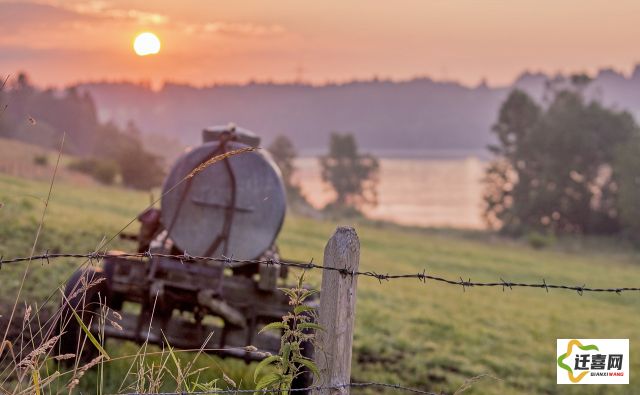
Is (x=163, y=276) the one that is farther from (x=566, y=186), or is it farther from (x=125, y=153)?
(x=566, y=186)

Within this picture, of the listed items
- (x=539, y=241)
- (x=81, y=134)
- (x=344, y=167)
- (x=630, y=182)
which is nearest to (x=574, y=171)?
(x=630, y=182)

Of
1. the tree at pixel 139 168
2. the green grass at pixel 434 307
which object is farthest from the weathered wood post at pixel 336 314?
the tree at pixel 139 168

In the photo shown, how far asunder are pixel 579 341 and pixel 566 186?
184 ft

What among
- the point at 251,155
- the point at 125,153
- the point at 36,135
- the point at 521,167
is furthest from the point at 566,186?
the point at 36,135

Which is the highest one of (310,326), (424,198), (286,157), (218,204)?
(424,198)

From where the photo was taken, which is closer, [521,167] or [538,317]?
[538,317]

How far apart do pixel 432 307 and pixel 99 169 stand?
3886 centimetres

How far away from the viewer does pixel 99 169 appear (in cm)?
5456

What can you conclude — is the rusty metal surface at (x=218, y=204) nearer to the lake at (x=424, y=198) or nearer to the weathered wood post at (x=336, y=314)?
the weathered wood post at (x=336, y=314)

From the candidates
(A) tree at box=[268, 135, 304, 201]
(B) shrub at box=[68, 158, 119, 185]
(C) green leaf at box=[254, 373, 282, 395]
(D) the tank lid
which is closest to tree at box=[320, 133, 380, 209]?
(A) tree at box=[268, 135, 304, 201]

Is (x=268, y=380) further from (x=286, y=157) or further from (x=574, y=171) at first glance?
(x=286, y=157)

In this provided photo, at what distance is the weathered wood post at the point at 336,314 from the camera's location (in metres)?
3.64

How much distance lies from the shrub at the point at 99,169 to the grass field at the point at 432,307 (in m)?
13.3

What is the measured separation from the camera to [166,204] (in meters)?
8.48
